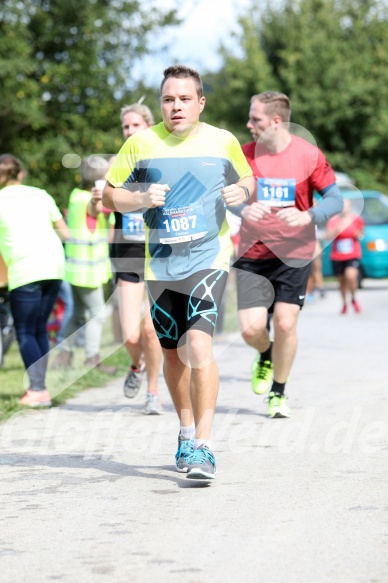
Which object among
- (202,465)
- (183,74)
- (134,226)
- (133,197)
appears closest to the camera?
(202,465)

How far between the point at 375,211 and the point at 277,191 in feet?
58.7

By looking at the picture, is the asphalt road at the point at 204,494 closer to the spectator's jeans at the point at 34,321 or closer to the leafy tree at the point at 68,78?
the spectator's jeans at the point at 34,321

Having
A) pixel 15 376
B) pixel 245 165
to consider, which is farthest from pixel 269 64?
pixel 245 165

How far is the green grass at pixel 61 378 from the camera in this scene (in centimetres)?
929

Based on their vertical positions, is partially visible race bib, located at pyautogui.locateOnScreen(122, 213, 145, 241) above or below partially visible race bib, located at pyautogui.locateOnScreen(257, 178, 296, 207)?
below

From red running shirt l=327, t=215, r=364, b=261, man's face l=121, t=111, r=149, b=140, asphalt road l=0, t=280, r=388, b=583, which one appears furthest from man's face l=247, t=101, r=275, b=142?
red running shirt l=327, t=215, r=364, b=261

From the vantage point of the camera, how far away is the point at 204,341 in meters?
6.02

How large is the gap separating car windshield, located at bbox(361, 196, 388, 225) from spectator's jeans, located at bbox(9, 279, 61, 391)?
53.6 feet

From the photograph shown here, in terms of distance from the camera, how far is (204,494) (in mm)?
5641

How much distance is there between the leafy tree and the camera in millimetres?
23625

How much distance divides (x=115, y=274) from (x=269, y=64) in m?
31.4

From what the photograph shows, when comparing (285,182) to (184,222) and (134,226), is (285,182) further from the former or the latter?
(184,222)

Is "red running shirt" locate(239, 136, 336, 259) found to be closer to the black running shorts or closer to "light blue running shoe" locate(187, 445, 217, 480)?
the black running shorts

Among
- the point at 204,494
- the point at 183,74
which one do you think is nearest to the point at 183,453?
the point at 204,494
